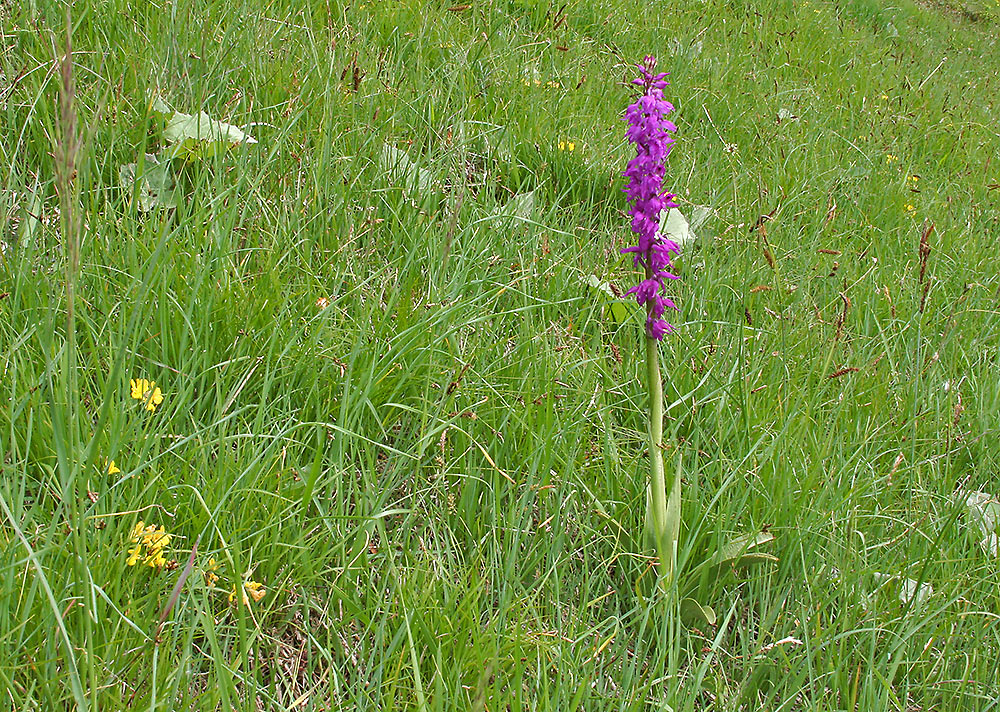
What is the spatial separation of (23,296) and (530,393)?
1096 mm

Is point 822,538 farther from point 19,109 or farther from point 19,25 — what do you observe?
point 19,25

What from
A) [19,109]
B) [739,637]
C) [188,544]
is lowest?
[739,637]

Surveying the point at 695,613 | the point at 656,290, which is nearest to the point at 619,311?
the point at 656,290

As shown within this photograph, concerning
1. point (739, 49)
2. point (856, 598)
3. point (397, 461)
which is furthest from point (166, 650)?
point (739, 49)

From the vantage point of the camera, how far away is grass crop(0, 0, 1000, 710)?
128 cm

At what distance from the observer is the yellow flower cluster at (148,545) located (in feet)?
4.05

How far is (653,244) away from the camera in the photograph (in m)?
1.54

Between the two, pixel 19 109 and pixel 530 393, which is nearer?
pixel 530 393

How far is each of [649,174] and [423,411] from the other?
2.19ft

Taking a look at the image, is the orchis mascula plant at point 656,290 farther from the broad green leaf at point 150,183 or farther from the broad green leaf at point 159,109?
the broad green leaf at point 159,109

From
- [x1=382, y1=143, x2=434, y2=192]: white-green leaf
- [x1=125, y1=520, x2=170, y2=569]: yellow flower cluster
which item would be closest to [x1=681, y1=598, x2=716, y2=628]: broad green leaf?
[x1=125, y1=520, x2=170, y2=569]: yellow flower cluster

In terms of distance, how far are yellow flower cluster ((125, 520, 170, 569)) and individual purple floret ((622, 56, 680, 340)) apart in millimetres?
980

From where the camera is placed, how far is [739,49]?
526 centimetres

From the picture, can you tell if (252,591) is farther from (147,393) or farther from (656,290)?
(656,290)
